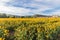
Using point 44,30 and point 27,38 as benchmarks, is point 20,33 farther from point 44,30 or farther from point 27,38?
point 44,30

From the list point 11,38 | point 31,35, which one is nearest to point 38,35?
point 31,35

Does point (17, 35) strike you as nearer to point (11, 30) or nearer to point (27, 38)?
point (27, 38)

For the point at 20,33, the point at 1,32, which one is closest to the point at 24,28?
the point at 20,33

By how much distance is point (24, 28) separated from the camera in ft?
34.9

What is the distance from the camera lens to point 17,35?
34.5 feet

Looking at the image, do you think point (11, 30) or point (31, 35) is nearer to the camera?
point (31, 35)

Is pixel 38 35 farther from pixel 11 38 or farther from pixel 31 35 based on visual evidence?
pixel 11 38

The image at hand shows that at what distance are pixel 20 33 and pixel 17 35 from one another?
15 centimetres

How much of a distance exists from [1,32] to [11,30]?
1.39 m

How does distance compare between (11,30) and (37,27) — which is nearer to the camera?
(37,27)

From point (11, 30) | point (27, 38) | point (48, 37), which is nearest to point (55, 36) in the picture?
point (48, 37)

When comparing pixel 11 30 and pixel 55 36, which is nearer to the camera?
pixel 55 36

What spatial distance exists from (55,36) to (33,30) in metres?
0.96

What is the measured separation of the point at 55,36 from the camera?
10836mm
